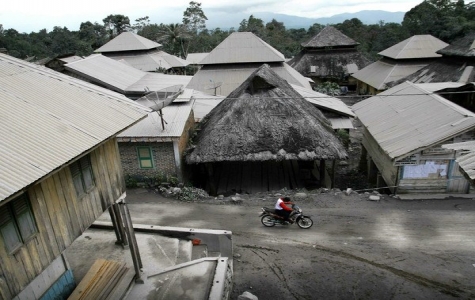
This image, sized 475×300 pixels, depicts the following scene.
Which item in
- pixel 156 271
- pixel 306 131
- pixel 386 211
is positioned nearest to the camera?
pixel 156 271

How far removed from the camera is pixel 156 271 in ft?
32.0

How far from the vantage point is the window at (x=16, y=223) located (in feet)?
18.1

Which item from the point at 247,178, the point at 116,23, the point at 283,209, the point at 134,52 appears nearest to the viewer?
the point at 283,209

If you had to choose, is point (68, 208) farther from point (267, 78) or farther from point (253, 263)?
point (267, 78)

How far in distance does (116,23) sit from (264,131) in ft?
189

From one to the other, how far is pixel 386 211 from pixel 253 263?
6.37 meters

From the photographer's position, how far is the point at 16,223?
5734 mm

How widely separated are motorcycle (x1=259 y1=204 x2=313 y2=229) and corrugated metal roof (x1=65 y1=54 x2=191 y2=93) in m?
13.3

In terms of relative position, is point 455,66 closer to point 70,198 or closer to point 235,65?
point 235,65

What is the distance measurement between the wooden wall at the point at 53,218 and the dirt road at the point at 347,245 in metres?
4.64

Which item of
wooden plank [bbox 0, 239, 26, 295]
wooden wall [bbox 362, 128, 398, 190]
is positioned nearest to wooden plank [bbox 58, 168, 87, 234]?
wooden plank [bbox 0, 239, 26, 295]

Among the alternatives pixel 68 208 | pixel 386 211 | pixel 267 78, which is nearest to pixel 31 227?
pixel 68 208

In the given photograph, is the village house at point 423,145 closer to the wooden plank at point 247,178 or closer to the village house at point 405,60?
the wooden plank at point 247,178

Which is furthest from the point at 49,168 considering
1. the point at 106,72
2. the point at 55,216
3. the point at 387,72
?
the point at 387,72
